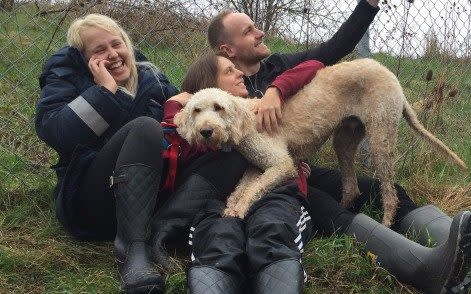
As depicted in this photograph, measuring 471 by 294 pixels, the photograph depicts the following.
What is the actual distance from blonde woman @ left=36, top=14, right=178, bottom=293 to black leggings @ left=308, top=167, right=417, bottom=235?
1.03m

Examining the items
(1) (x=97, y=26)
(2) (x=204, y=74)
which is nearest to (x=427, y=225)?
(2) (x=204, y=74)

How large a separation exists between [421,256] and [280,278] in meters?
0.76

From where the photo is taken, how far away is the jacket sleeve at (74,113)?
2.90 m

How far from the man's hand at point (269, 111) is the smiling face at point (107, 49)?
85cm

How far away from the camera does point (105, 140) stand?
128 inches

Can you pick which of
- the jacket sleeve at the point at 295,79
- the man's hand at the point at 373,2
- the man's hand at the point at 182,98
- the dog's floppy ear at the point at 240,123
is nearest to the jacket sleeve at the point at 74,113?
the man's hand at the point at 182,98

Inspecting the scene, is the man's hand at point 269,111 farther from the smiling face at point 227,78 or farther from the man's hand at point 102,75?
the man's hand at point 102,75

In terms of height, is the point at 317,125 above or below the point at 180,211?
above

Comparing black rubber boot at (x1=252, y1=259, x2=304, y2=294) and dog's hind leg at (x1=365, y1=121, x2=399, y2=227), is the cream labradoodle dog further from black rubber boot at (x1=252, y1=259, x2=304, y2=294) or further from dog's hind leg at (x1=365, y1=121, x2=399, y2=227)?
black rubber boot at (x1=252, y1=259, x2=304, y2=294)

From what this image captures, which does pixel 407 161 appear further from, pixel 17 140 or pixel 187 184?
pixel 17 140

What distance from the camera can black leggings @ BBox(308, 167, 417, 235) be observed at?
10.6 ft

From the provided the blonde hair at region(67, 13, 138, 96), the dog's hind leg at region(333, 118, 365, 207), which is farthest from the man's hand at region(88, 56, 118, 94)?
the dog's hind leg at region(333, 118, 365, 207)

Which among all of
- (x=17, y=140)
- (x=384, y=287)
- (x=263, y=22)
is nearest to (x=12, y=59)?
(x=17, y=140)

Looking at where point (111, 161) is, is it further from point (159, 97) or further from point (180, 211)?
point (159, 97)
